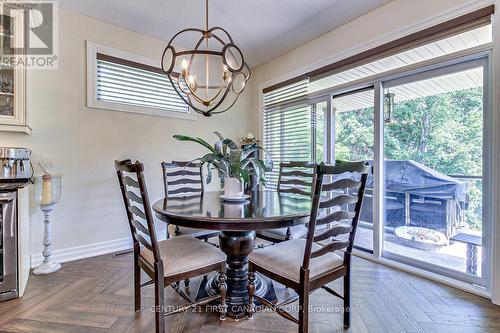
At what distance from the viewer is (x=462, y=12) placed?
2123 millimetres

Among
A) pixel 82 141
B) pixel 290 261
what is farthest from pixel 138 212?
pixel 82 141

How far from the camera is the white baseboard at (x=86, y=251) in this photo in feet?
8.69

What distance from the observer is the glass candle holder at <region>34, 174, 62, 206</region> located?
246cm

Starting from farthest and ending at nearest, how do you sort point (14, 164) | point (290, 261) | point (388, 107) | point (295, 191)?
point (295, 191) < point (388, 107) < point (14, 164) < point (290, 261)

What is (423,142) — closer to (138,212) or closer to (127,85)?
(138,212)

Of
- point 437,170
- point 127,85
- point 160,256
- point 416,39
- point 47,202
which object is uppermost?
point 416,39

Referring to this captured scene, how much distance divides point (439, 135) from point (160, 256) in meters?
2.66

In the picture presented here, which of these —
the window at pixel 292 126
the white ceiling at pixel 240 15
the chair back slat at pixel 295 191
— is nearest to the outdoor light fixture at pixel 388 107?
the window at pixel 292 126

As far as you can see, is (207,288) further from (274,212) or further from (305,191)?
(305,191)

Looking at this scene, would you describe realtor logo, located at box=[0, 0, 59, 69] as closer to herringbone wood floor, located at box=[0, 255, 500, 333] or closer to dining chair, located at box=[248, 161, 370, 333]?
herringbone wood floor, located at box=[0, 255, 500, 333]

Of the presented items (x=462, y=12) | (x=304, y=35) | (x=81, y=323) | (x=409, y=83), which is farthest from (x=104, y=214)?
(x=462, y=12)

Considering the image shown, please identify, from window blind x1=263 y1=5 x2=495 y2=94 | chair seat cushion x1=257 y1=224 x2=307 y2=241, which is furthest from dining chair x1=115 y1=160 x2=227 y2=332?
window blind x1=263 y1=5 x2=495 y2=94

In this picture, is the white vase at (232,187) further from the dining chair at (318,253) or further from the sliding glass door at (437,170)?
the sliding glass door at (437,170)

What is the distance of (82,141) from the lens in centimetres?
289
